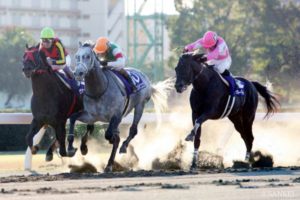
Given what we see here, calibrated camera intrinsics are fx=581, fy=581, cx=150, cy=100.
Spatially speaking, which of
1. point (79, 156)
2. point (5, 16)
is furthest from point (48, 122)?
point (5, 16)

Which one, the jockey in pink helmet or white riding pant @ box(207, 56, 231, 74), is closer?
the jockey in pink helmet

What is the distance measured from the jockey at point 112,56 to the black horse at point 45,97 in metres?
0.71

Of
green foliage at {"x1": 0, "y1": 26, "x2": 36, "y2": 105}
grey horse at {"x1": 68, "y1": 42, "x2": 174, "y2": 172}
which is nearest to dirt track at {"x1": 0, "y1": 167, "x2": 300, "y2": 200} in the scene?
grey horse at {"x1": 68, "y1": 42, "x2": 174, "y2": 172}

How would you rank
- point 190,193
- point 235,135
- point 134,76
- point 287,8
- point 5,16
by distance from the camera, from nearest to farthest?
1. point 190,193
2. point 134,76
3. point 235,135
4. point 287,8
5. point 5,16

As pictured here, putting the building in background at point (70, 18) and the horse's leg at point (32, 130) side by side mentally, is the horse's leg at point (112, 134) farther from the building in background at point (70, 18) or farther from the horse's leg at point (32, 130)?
the building in background at point (70, 18)

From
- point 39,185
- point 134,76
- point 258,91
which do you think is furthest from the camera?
point 258,91

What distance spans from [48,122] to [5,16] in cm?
4176

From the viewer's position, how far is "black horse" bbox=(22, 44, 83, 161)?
24.2ft

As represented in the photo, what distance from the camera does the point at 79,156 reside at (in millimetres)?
8898

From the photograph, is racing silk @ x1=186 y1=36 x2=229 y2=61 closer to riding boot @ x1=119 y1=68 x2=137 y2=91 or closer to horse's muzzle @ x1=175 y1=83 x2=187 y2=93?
horse's muzzle @ x1=175 y1=83 x2=187 y2=93

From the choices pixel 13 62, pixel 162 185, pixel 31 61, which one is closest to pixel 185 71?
pixel 31 61

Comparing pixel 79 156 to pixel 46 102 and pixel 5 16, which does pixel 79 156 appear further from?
pixel 5 16

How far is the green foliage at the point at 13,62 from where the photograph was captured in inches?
1582

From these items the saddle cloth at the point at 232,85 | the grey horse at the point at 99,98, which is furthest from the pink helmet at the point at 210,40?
the grey horse at the point at 99,98
